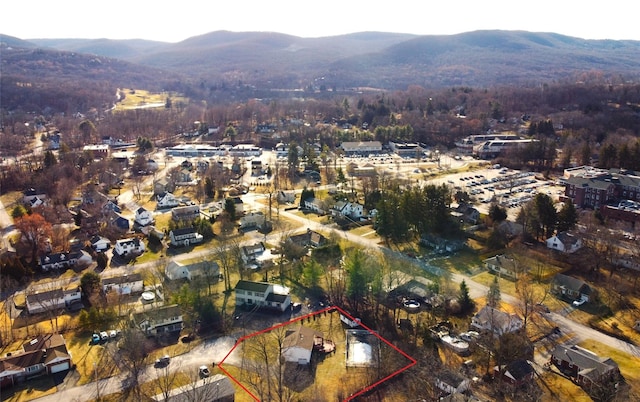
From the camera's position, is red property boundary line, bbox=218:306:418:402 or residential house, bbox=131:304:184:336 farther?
residential house, bbox=131:304:184:336

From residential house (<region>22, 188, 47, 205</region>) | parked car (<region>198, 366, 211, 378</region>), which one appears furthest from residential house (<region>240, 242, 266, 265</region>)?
residential house (<region>22, 188, 47, 205</region>)

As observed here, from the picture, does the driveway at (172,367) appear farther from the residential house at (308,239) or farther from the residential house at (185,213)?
the residential house at (185,213)

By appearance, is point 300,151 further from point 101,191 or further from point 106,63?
point 106,63

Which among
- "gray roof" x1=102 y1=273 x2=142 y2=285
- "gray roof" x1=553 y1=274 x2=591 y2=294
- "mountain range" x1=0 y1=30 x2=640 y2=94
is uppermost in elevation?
"mountain range" x1=0 y1=30 x2=640 y2=94

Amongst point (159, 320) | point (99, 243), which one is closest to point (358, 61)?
point (99, 243)

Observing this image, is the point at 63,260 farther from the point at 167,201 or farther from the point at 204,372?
the point at 204,372

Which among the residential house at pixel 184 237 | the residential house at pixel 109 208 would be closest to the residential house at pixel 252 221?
the residential house at pixel 184 237

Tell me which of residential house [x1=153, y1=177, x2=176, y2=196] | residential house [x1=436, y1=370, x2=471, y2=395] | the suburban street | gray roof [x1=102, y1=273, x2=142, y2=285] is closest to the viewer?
residential house [x1=436, y1=370, x2=471, y2=395]

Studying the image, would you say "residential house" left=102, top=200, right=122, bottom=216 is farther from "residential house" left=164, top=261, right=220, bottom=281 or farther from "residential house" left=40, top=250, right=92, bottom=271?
"residential house" left=164, top=261, right=220, bottom=281
